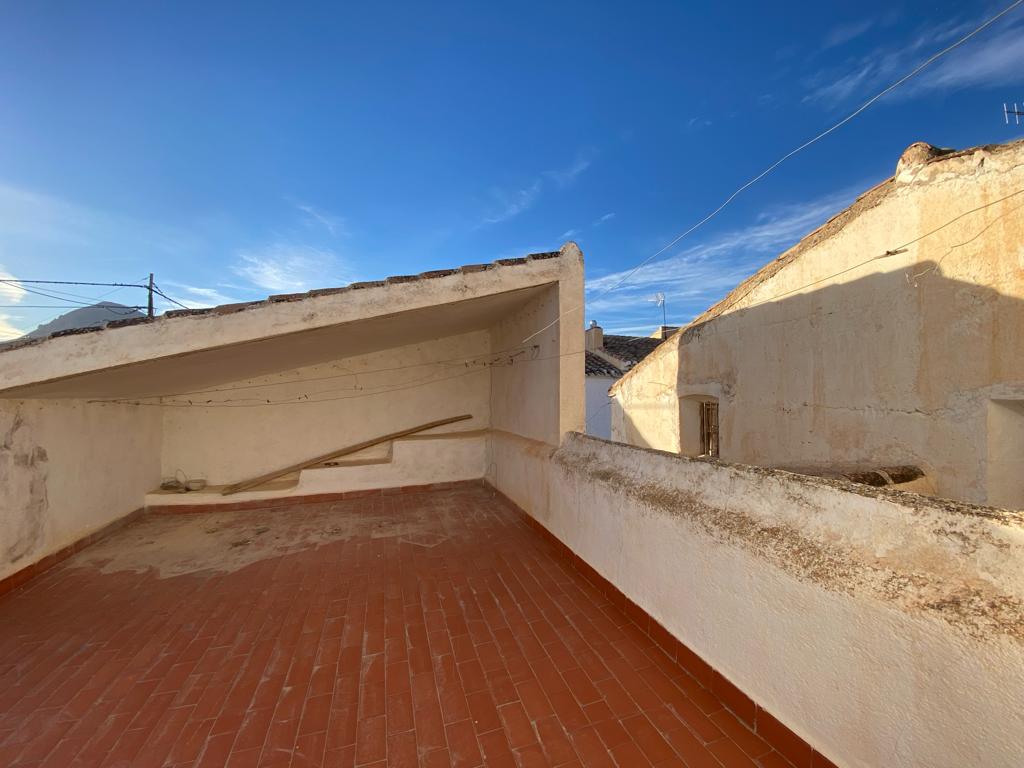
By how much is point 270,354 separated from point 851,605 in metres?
5.88

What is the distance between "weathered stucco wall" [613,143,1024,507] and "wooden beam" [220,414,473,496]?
5366 mm

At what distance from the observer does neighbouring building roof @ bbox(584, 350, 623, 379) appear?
15.9 meters

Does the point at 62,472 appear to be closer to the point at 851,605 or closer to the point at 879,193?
the point at 851,605

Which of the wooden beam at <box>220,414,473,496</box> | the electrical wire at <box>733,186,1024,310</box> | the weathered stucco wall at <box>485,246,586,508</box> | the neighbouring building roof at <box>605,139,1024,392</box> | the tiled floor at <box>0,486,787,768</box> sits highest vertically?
the neighbouring building roof at <box>605,139,1024,392</box>

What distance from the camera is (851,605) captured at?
1720 mm

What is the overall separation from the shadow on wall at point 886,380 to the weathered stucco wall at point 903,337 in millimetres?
14

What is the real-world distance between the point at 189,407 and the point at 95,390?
248cm

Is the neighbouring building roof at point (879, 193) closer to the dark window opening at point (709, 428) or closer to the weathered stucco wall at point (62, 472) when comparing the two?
the dark window opening at point (709, 428)

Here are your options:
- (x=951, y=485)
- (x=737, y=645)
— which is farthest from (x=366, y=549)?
(x=951, y=485)

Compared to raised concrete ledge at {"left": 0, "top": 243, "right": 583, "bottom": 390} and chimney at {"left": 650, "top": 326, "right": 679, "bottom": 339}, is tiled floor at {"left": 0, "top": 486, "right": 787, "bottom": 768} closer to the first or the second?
raised concrete ledge at {"left": 0, "top": 243, "right": 583, "bottom": 390}

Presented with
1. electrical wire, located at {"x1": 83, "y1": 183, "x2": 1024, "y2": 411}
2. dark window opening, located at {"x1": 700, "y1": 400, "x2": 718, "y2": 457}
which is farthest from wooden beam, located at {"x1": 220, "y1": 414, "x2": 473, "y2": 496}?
dark window opening, located at {"x1": 700, "y1": 400, "x2": 718, "y2": 457}

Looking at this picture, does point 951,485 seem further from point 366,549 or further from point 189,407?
point 189,407

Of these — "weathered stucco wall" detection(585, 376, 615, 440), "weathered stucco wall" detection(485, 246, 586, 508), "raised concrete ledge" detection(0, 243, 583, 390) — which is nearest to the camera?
"raised concrete ledge" detection(0, 243, 583, 390)

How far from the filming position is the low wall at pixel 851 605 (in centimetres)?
138
